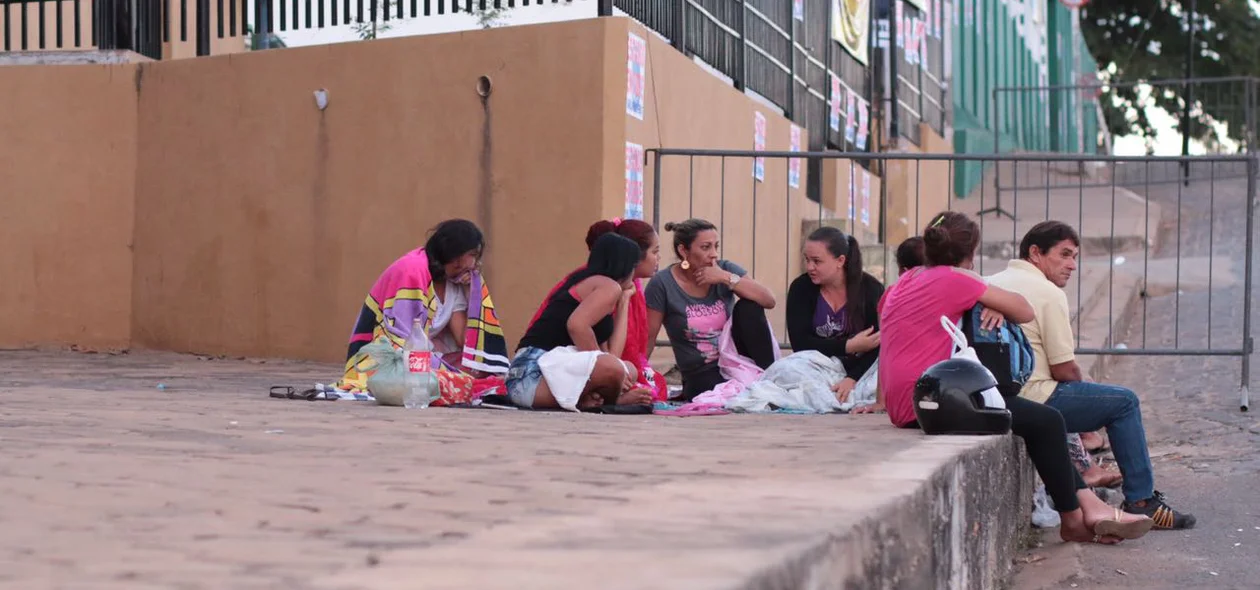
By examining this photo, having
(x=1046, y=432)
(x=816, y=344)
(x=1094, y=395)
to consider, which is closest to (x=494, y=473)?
(x=1046, y=432)

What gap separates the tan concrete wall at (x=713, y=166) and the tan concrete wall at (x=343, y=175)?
38 centimetres

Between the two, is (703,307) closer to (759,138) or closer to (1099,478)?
(1099,478)

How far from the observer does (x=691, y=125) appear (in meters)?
10.4

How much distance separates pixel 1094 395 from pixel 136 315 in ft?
23.8

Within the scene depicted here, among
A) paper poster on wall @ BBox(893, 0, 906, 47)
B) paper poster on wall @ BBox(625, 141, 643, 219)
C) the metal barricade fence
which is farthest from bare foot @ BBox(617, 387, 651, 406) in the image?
paper poster on wall @ BBox(893, 0, 906, 47)

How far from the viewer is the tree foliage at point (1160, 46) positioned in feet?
124

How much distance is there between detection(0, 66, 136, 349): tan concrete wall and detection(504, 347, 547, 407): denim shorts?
514 cm

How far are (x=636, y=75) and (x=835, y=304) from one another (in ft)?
7.84

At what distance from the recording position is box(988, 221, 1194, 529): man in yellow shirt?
582 cm

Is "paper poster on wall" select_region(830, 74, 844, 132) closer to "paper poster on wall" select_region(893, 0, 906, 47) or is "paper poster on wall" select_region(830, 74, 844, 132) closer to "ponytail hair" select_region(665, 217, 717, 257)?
"paper poster on wall" select_region(893, 0, 906, 47)

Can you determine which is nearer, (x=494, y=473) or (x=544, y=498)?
(x=544, y=498)

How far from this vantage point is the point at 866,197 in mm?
16219

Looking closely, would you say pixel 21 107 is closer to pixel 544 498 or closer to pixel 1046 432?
pixel 1046 432

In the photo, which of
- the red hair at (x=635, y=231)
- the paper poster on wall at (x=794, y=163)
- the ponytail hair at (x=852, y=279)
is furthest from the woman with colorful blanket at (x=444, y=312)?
the paper poster on wall at (x=794, y=163)
